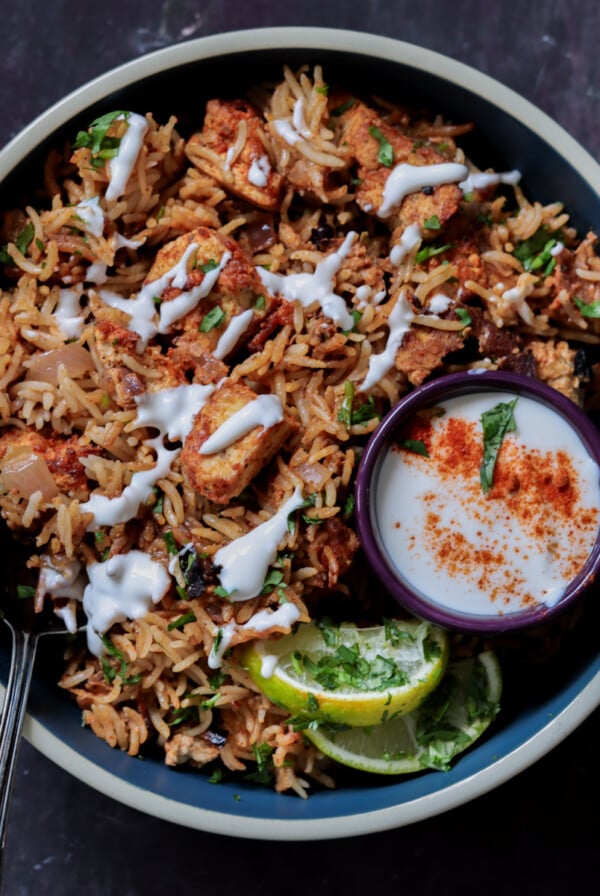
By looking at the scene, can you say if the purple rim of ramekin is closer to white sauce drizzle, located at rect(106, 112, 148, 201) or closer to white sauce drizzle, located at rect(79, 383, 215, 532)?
white sauce drizzle, located at rect(79, 383, 215, 532)

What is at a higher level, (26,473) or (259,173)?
(259,173)

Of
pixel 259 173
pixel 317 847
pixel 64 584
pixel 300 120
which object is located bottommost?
pixel 317 847

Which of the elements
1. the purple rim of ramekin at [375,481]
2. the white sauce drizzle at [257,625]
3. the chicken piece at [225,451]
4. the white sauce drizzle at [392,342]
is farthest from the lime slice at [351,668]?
the white sauce drizzle at [392,342]

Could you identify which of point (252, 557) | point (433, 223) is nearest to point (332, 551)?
point (252, 557)

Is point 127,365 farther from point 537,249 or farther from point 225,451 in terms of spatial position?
point 537,249

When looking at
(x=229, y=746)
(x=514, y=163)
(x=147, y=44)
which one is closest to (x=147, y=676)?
(x=229, y=746)

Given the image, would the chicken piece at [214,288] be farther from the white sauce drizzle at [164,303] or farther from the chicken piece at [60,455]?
the chicken piece at [60,455]

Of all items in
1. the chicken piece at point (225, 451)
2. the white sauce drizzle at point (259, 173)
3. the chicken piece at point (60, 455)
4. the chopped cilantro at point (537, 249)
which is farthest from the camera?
the chopped cilantro at point (537, 249)
